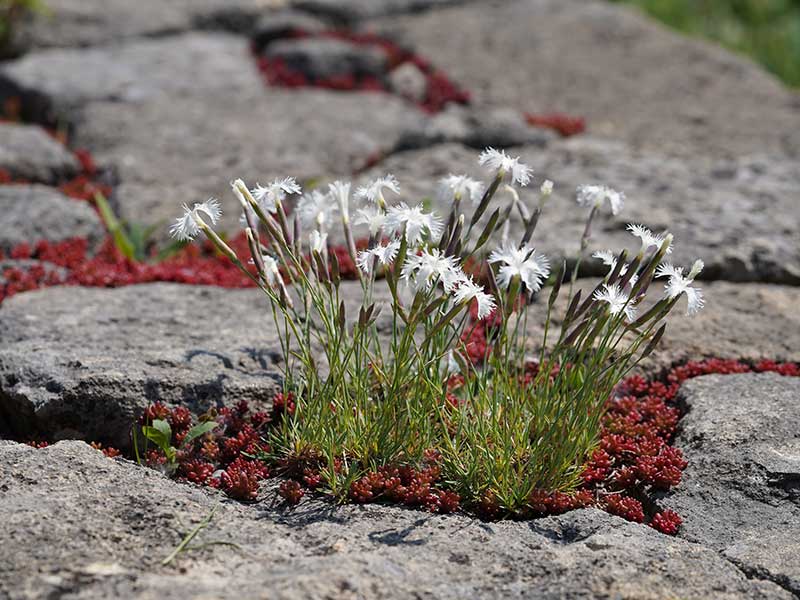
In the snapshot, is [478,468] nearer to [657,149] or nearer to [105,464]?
[105,464]

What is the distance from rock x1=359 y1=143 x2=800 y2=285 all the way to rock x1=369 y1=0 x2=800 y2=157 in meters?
0.58

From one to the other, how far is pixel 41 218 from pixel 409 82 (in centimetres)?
357

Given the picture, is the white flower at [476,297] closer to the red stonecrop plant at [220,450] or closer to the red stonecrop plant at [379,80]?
the red stonecrop plant at [220,450]

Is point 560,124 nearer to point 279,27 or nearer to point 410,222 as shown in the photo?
point 279,27

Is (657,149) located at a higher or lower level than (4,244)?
higher

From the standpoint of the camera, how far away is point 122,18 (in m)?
8.25

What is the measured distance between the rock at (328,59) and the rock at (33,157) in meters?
2.25

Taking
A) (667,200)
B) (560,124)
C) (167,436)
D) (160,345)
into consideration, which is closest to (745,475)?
(167,436)

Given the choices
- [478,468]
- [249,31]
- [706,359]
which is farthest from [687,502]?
[249,31]

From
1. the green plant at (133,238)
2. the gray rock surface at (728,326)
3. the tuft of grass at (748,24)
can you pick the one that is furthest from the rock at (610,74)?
the green plant at (133,238)

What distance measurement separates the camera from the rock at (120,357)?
3.49 metres

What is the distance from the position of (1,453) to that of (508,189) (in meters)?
1.88

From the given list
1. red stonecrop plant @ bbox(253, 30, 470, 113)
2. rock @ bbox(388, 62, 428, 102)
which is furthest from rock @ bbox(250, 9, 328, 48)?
rock @ bbox(388, 62, 428, 102)

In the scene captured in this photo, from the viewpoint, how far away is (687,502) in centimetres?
323
